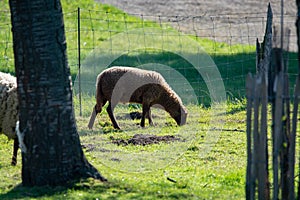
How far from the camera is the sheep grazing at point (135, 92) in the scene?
1284 centimetres

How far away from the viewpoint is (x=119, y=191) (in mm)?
7715

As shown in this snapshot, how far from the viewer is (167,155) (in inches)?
402

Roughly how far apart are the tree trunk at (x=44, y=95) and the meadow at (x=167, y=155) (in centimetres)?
23

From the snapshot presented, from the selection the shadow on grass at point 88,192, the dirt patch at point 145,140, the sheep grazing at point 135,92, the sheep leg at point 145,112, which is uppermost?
the sheep grazing at point 135,92

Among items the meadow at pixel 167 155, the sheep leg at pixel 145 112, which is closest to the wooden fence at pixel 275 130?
the meadow at pixel 167 155

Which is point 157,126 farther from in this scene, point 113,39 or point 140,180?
point 113,39

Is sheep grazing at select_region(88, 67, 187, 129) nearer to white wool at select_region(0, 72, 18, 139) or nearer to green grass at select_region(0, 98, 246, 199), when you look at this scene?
green grass at select_region(0, 98, 246, 199)

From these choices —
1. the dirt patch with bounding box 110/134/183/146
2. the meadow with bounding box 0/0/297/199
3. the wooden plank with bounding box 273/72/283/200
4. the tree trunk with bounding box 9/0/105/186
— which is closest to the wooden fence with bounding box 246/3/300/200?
the wooden plank with bounding box 273/72/283/200

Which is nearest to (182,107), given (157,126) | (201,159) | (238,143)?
(157,126)

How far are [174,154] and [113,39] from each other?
10.2 m

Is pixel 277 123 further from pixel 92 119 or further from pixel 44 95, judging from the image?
pixel 92 119

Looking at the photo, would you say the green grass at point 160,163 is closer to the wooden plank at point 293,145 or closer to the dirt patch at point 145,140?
the dirt patch at point 145,140

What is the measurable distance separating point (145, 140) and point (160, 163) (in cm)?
167

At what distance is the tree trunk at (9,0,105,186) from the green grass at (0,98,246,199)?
0.24 m
